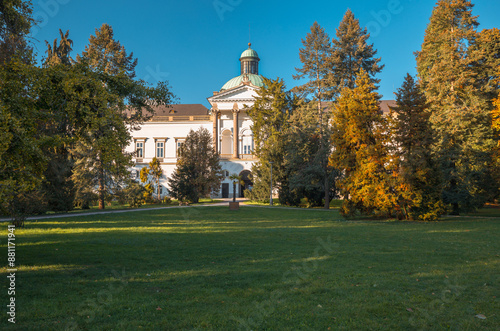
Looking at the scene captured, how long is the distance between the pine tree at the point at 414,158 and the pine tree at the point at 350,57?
18.7 meters

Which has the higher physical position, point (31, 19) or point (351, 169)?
point (31, 19)

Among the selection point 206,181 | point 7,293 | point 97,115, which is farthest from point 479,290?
point 206,181

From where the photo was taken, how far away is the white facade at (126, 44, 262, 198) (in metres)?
59.9

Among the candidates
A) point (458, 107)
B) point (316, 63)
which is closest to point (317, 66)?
point (316, 63)

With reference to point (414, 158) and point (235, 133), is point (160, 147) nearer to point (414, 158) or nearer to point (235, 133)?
point (235, 133)

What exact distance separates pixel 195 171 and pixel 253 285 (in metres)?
35.1

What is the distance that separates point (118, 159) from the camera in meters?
10.1

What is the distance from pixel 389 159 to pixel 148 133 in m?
49.7

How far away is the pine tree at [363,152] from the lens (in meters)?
22.3

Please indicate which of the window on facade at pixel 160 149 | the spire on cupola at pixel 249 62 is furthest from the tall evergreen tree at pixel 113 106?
the spire on cupola at pixel 249 62

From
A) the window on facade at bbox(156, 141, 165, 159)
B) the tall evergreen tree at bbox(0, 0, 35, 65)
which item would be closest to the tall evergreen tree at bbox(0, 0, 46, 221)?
the tall evergreen tree at bbox(0, 0, 35, 65)

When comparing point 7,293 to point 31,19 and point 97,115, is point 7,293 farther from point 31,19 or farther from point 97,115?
point 31,19

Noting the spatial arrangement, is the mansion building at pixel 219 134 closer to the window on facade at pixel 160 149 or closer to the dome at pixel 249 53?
the window on facade at pixel 160 149

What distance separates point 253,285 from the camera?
6.97m
